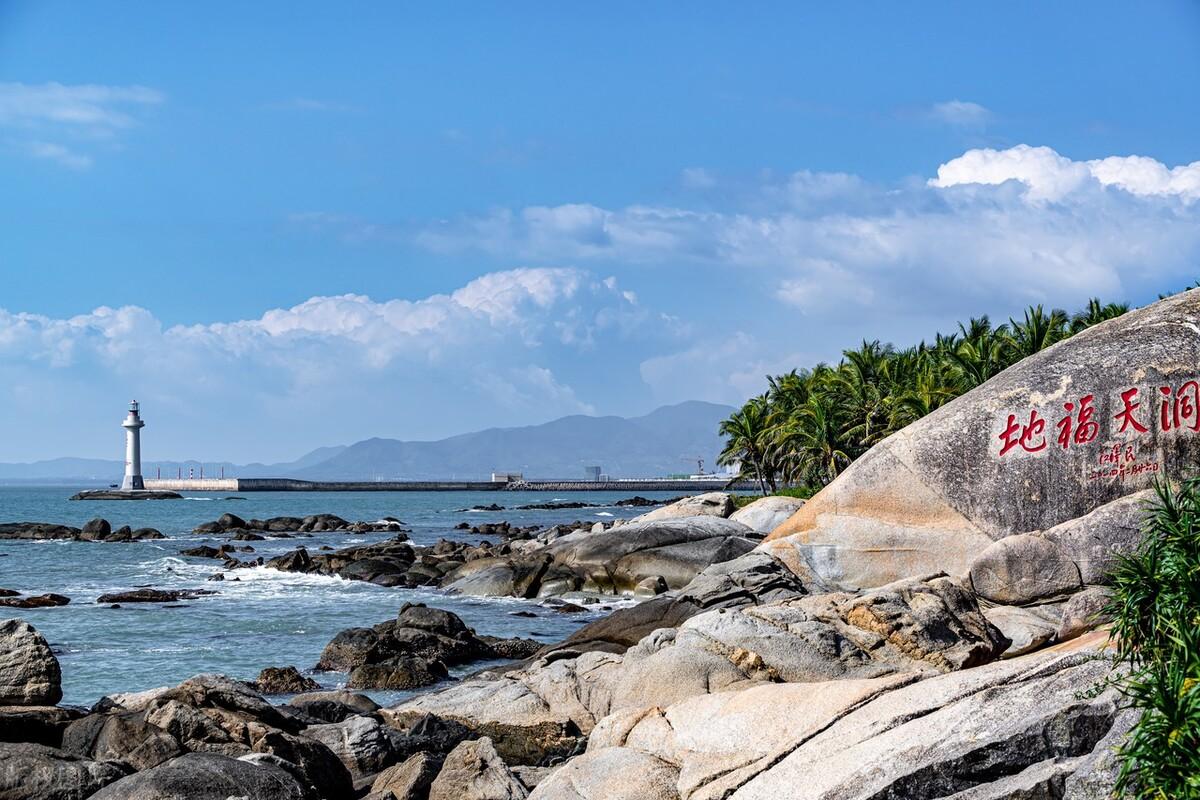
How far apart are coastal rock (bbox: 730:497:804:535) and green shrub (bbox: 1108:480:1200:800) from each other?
101 ft

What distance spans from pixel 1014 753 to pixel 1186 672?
169 cm

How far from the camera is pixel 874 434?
184 ft

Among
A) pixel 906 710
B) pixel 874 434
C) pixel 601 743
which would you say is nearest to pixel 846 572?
pixel 601 743

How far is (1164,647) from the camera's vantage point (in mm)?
7285

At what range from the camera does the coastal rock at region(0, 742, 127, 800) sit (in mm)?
11922

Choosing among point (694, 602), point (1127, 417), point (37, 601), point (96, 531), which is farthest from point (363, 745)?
point (96, 531)

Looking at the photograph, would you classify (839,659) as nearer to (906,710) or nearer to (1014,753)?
(906,710)

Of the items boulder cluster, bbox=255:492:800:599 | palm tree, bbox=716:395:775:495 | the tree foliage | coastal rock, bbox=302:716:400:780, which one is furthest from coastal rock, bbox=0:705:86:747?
palm tree, bbox=716:395:775:495

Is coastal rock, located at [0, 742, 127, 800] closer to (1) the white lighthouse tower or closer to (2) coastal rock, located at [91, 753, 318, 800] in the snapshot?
(2) coastal rock, located at [91, 753, 318, 800]

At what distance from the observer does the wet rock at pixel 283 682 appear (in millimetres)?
22234

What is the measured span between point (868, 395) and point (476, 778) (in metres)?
49.5

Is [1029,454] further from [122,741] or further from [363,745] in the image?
[122,741]

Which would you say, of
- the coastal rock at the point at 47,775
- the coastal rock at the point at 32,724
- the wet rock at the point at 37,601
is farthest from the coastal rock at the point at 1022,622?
the wet rock at the point at 37,601

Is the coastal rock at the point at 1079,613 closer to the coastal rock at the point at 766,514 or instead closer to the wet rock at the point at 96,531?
the coastal rock at the point at 766,514
